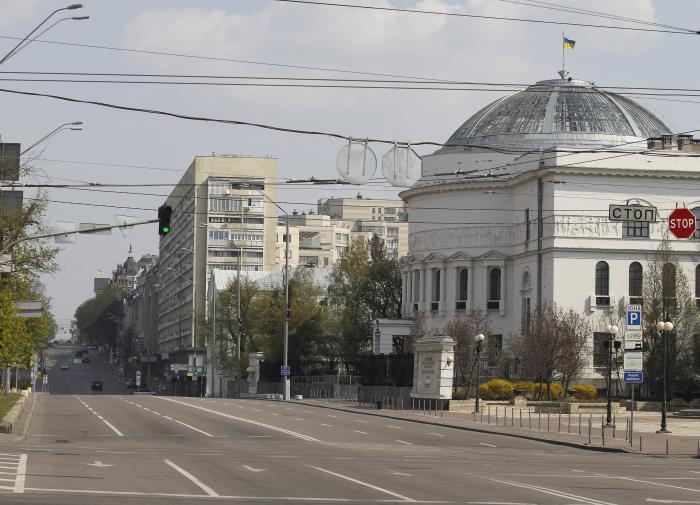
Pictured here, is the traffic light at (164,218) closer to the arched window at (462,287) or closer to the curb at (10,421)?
the curb at (10,421)

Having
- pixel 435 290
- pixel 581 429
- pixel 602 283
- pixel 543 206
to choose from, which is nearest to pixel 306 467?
pixel 581 429

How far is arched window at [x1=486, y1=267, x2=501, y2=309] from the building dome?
1044 centimetres

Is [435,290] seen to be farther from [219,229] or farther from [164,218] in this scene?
[164,218]

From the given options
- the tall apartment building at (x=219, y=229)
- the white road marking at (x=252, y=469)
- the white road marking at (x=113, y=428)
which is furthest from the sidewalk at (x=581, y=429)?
the tall apartment building at (x=219, y=229)

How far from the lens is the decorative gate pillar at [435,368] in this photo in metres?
70.4

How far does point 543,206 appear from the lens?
10938 centimetres

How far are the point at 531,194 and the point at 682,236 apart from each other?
→ 590 inches

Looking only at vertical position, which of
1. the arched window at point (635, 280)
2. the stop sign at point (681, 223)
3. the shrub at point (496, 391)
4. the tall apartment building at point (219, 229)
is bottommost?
the shrub at point (496, 391)

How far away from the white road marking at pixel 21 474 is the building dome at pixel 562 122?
287 ft

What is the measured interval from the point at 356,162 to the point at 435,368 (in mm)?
37480

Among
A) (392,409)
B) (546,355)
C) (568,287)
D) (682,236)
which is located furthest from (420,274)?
(392,409)

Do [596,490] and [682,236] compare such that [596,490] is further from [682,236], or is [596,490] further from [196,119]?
[682,236]

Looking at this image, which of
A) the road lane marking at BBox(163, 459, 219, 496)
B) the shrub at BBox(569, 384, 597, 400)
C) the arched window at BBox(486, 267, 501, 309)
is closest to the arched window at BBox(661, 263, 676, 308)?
the shrub at BBox(569, 384, 597, 400)

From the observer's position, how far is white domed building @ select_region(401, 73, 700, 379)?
107 metres
